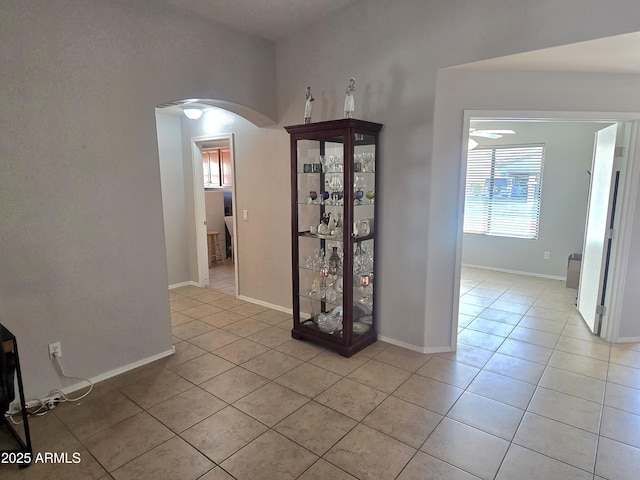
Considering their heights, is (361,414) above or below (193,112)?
below

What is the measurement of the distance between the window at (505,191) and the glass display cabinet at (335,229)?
2923mm

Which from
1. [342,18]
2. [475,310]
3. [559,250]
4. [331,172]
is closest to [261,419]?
[331,172]

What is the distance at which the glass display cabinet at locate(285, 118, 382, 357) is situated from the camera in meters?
3.24

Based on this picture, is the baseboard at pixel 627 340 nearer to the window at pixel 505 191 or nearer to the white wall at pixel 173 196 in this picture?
the window at pixel 505 191

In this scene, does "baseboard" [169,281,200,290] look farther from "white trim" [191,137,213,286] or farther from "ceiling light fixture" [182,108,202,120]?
"ceiling light fixture" [182,108,202,120]

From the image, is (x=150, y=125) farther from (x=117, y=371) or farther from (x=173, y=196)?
(x=173, y=196)

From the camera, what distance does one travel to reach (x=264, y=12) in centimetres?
338

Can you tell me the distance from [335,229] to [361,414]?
1629 millimetres

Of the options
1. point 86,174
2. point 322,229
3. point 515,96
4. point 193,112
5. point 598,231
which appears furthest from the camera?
point 193,112

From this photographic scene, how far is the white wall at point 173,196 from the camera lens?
532 cm

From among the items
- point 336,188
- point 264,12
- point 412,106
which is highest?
point 264,12

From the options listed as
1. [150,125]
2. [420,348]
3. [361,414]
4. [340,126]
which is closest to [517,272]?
[420,348]

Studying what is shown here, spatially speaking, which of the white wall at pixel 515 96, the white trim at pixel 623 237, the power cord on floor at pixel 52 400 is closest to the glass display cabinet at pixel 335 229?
the white wall at pixel 515 96

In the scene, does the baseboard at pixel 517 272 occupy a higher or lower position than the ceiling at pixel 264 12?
lower
